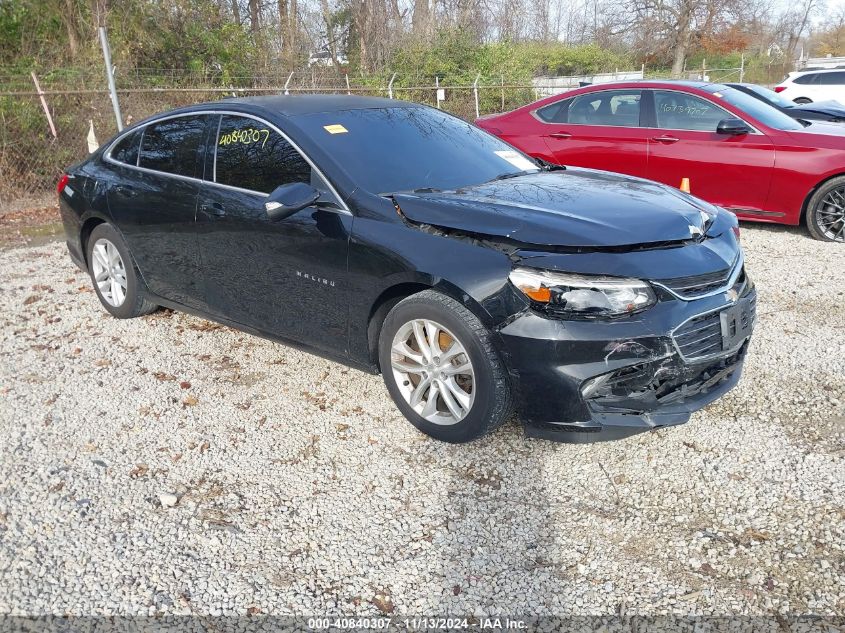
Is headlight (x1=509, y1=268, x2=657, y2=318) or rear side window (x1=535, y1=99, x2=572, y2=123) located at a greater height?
rear side window (x1=535, y1=99, x2=572, y2=123)

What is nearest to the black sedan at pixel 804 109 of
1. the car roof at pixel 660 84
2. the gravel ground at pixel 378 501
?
the car roof at pixel 660 84

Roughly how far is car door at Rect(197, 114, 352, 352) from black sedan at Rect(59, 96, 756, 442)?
0.5 inches

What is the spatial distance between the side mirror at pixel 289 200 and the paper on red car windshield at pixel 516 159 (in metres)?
1.41

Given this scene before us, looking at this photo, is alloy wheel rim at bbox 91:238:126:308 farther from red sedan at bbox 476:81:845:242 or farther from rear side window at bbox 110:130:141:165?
red sedan at bbox 476:81:845:242

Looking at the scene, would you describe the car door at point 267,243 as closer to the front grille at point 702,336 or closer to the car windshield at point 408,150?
the car windshield at point 408,150

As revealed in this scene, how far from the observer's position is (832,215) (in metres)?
7.11

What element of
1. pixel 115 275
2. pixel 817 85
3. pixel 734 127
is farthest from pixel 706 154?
pixel 817 85

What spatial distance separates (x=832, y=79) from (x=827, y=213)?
13.7 m

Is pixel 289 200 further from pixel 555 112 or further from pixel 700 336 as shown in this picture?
pixel 555 112

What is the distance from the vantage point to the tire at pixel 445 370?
10.6 ft

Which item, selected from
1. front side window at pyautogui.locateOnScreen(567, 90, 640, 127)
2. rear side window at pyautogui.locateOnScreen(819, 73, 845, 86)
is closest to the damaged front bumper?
front side window at pyautogui.locateOnScreen(567, 90, 640, 127)

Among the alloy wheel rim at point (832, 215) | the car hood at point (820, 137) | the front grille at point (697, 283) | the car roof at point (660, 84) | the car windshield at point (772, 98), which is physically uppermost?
the car roof at point (660, 84)

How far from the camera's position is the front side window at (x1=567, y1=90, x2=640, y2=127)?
Answer: 25.8ft

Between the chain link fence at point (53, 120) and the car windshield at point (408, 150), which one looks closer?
the car windshield at point (408, 150)
